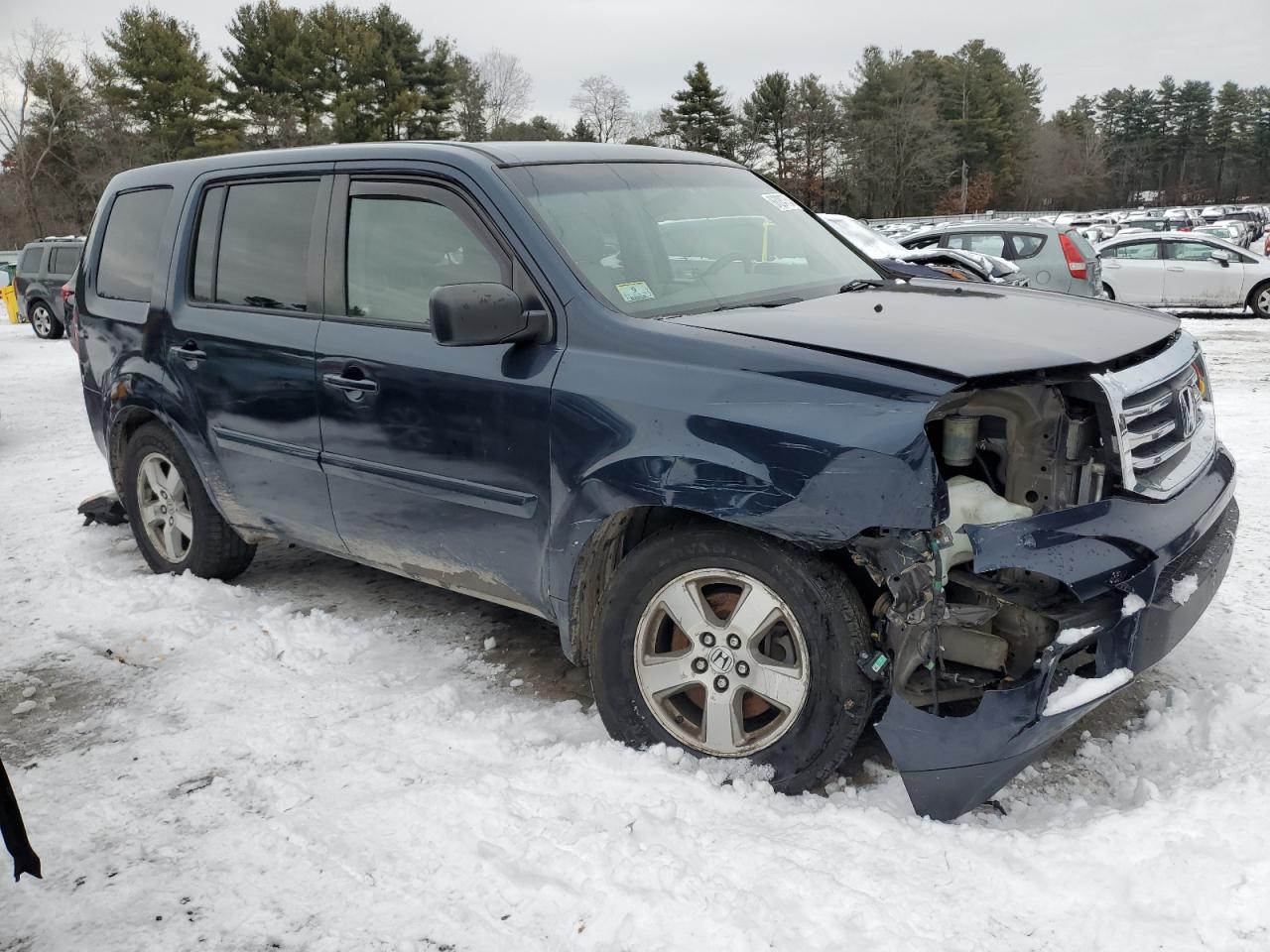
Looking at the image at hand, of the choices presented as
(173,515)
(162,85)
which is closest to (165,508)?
(173,515)

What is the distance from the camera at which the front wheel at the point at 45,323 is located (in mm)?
19969

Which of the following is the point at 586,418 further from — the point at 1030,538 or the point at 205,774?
the point at 205,774

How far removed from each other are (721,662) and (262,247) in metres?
2.69

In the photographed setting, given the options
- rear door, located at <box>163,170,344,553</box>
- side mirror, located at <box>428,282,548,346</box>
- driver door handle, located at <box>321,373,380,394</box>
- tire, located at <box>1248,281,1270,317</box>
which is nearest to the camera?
side mirror, located at <box>428,282,548,346</box>

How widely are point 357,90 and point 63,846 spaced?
53891 mm

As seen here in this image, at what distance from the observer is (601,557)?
10.9 ft

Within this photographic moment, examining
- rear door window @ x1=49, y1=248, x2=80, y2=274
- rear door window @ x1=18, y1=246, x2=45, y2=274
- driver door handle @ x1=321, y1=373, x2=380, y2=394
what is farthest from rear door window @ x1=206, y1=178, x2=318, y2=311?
rear door window @ x1=18, y1=246, x2=45, y2=274

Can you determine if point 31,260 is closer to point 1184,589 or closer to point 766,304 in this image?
point 766,304

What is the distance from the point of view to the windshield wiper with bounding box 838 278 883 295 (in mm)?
3842

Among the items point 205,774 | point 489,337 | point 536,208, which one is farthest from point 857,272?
point 205,774

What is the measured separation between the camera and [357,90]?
51.4 meters

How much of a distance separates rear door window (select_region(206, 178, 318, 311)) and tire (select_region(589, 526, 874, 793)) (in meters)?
1.95

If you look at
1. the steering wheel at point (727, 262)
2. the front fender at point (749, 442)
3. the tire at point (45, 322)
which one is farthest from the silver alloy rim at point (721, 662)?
the tire at point (45, 322)

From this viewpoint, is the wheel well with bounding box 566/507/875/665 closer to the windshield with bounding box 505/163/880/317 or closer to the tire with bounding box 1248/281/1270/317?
the windshield with bounding box 505/163/880/317
